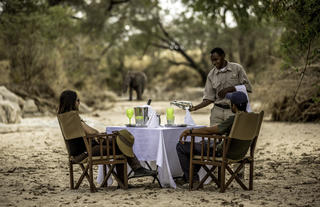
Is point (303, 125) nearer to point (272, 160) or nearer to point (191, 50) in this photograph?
point (272, 160)

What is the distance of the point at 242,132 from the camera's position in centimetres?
554

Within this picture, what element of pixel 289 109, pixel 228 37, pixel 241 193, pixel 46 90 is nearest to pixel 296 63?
pixel 289 109

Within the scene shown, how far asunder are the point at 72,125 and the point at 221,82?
2.17 metres

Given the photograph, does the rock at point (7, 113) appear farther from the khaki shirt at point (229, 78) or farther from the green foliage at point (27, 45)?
the khaki shirt at point (229, 78)

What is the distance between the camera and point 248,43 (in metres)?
29.7

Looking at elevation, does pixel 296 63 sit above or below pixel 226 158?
above

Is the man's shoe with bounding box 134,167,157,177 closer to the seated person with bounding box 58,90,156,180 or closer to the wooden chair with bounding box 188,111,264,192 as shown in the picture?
the seated person with bounding box 58,90,156,180

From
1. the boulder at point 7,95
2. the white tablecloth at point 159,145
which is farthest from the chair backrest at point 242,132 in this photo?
the boulder at point 7,95

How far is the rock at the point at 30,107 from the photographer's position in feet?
58.6

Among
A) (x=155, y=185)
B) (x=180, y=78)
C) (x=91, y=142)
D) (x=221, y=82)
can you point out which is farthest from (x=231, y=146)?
(x=180, y=78)

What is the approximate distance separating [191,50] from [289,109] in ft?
66.8

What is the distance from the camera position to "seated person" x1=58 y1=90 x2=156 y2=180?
5.82m

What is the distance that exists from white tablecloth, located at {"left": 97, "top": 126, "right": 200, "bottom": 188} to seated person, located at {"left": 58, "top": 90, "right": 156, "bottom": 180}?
0.40 feet

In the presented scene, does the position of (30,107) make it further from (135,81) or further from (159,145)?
(159,145)
